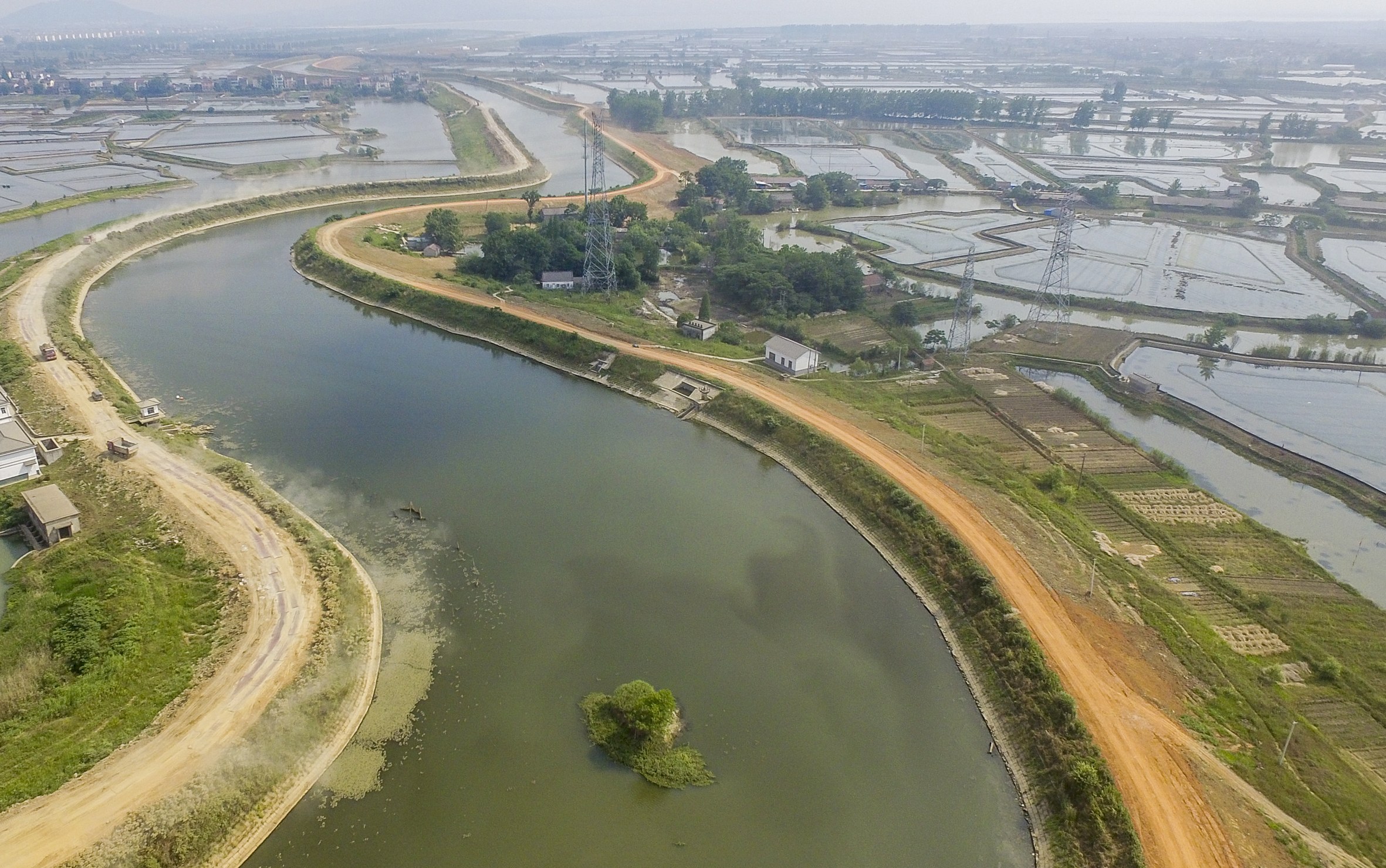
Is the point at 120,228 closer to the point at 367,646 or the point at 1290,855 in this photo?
the point at 367,646

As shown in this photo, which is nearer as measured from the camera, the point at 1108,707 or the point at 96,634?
the point at 1108,707

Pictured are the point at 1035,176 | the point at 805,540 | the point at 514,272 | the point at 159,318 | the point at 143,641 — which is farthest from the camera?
the point at 1035,176

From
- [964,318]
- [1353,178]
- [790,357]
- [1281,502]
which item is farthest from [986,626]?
[1353,178]

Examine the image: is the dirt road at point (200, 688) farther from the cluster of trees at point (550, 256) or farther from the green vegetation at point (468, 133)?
the green vegetation at point (468, 133)

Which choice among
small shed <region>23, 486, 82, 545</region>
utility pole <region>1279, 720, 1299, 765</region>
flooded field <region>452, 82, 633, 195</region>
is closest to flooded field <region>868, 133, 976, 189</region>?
flooded field <region>452, 82, 633, 195</region>

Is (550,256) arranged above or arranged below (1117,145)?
below

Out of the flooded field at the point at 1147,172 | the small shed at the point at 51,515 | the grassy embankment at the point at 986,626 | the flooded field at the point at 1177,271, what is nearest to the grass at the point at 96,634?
the small shed at the point at 51,515

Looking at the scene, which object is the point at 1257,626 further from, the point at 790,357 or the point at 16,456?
the point at 16,456

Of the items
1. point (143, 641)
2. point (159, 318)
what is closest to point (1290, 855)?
point (143, 641)
